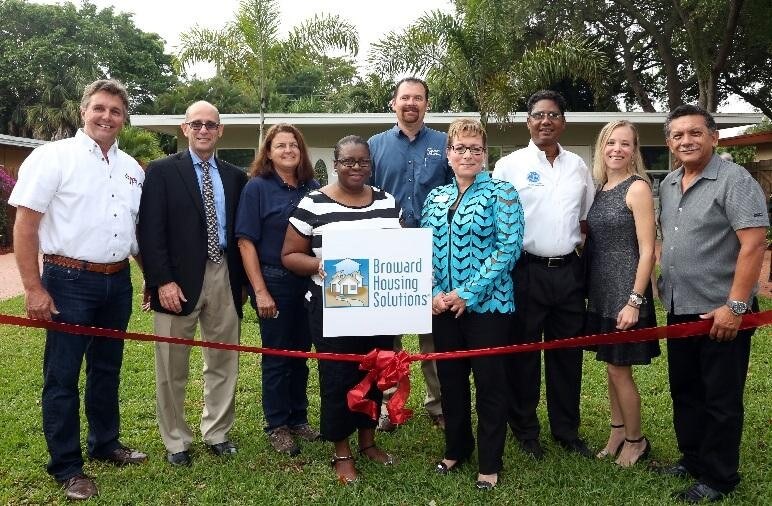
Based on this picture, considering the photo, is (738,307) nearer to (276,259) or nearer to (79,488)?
(276,259)

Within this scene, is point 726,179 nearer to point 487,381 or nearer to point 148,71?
point 487,381

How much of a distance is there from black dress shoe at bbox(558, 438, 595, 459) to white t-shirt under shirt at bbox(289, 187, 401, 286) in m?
1.90

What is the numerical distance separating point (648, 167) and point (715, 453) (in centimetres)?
1684

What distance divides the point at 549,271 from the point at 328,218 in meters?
1.42

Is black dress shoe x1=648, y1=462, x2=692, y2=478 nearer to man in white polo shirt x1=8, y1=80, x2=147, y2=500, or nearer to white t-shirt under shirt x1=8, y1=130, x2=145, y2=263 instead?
man in white polo shirt x1=8, y1=80, x2=147, y2=500

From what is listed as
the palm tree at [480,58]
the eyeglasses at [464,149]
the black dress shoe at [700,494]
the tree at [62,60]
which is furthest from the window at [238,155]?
the tree at [62,60]

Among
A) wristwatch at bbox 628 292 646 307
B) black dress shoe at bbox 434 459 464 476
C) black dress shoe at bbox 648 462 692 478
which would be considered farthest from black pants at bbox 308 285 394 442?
black dress shoe at bbox 648 462 692 478

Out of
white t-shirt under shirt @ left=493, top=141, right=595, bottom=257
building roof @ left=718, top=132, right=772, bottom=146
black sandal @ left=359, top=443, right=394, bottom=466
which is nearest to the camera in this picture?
white t-shirt under shirt @ left=493, top=141, right=595, bottom=257

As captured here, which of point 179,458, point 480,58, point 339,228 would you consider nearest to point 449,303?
point 339,228

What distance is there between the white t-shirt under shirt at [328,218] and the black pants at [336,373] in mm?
259

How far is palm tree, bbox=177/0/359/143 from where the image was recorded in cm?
1412

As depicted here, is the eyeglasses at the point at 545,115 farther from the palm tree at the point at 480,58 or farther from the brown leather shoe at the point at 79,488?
the palm tree at the point at 480,58

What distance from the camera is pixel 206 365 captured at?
4.71 meters

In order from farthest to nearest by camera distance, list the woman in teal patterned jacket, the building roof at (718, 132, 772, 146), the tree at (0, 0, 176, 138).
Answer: the tree at (0, 0, 176, 138) → the building roof at (718, 132, 772, 146) → the woman in teal patterned jacket
